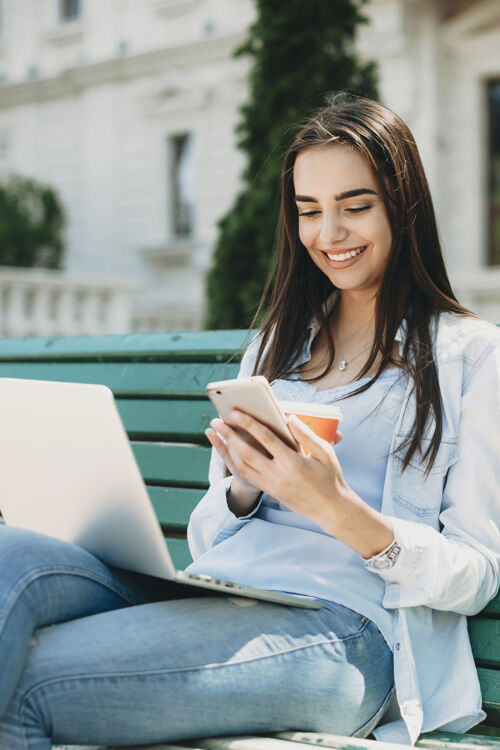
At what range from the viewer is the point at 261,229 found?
236 inches

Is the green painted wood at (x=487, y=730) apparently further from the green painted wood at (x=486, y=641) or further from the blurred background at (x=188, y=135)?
the blurred background at (x=188, y=135)

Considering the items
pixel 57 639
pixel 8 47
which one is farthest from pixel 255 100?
pixel 8 47

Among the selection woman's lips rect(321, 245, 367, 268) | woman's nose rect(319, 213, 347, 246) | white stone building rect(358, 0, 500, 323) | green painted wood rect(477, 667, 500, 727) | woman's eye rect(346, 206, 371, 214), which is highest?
white stone building rect(358, 0, 500, 323)

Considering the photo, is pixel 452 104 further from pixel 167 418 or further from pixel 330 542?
pixel 330 542

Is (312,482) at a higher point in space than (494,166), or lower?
lower

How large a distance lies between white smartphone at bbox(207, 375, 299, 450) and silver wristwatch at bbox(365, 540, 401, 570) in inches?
9.5

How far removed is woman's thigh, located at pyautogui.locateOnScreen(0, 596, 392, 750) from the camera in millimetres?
1429

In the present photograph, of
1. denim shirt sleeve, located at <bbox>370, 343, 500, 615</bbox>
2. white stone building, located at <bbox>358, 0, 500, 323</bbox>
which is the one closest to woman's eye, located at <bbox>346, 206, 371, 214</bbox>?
denim shirt sleeve, located at <bbox>370, 343, 500, 615</bbox>

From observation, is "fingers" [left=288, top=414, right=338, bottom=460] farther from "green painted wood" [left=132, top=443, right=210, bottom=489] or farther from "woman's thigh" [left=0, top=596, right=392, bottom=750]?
"green painted wood" [left=132, top=443, right=210, bottom=489]

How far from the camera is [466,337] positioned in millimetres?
A: 1834

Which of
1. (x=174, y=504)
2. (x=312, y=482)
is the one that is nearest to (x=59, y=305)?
(x=174, y=504)

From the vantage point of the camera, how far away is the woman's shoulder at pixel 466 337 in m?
1.81

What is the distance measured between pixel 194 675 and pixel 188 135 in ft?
35.5

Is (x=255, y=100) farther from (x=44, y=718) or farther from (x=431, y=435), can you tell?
(x=44, y=718)
